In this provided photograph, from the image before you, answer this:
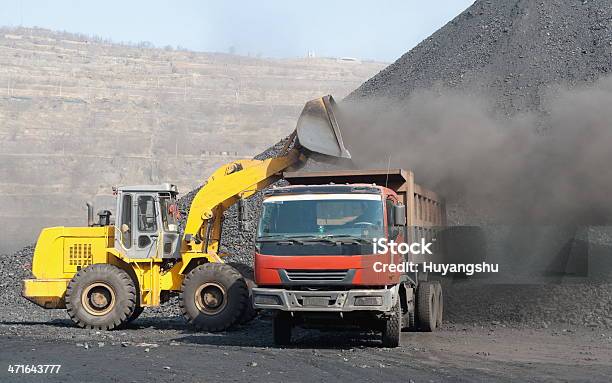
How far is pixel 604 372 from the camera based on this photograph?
11758mm

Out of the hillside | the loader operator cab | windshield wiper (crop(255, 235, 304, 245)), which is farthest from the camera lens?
the hillside

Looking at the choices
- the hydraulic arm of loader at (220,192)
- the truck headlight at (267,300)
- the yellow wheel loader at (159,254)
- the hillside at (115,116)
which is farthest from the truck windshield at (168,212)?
the hillside at (115,116)

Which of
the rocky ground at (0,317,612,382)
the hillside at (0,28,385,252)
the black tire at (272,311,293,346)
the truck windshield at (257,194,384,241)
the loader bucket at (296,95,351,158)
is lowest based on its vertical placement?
the rocky ground at (0,317,612,382)

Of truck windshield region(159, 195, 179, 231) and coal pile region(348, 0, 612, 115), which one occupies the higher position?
coal pile region(348, 0, 612, 115)

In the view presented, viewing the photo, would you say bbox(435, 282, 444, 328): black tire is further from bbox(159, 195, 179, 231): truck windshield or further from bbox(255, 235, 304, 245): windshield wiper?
bbox(159, 195, 179, 231): truck windshield

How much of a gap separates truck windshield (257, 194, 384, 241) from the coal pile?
701 inches

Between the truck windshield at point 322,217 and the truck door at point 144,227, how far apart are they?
12.6ft

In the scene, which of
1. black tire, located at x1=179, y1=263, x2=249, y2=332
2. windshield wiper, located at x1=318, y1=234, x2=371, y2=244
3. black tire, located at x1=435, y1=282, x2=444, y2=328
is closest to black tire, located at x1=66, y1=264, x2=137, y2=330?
black tire, located at x1=179, y1=263, x2=249, y2=332

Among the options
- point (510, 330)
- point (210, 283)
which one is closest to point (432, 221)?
point (510, 330)

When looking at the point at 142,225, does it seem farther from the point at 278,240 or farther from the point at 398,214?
the point at 398,214

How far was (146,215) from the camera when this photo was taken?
16.9 metres

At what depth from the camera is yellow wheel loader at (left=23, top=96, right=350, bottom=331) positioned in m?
16.2

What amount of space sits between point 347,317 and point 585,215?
35.7 ft

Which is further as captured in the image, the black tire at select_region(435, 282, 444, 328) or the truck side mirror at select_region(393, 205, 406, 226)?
the black tire at select_region(435, 282, 444, 328)
